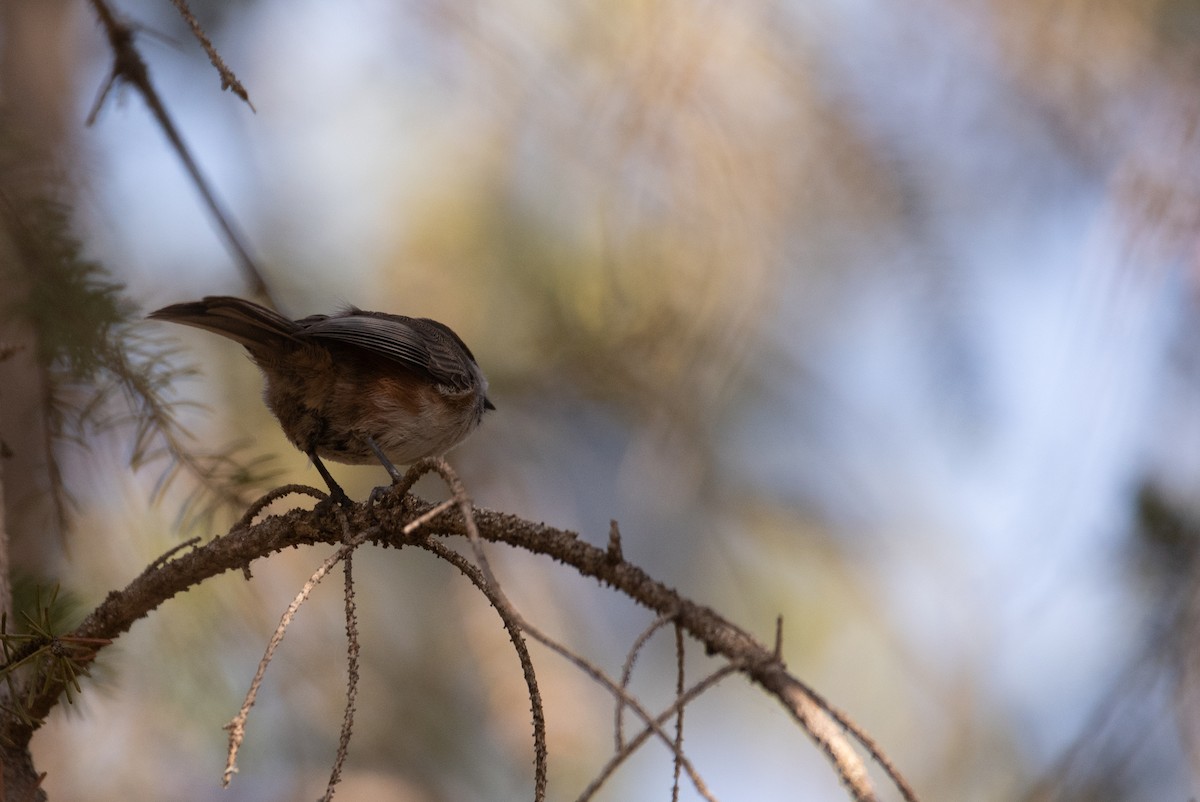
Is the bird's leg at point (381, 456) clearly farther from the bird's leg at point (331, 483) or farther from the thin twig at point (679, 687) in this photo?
the thin twig at point (679, 687)

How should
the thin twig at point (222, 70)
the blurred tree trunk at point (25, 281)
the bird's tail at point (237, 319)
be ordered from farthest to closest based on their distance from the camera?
the bird's tail at point (237, 319)
the blurred tree trunk at point (25, 281)
the thin twig at point (222, 70)

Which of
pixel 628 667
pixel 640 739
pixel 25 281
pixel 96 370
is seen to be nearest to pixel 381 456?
pixel 96 370

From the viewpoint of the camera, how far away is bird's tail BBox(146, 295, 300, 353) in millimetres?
2289

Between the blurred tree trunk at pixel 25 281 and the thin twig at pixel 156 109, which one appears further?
the thin twig at pixel 156 109

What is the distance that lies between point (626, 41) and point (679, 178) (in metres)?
0.55

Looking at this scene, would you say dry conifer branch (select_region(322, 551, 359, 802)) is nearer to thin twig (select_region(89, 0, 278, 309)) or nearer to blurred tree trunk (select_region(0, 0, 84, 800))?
blurred tree trunk (select_region(0, 0, 84, 800))

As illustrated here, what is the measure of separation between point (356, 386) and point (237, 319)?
563mm

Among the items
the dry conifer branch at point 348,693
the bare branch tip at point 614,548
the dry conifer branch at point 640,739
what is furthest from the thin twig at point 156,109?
the dry conifer branch at point 640,739

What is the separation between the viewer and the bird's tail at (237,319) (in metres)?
2.29

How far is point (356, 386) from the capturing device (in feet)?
10.4

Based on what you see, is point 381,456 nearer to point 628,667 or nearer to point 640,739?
point 628,667

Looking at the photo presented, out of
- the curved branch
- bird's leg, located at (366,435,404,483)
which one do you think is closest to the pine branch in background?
the curved branch

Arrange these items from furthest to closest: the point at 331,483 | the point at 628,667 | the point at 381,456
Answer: the point at 381,456 < the point at 331,483 < the point at 628,667

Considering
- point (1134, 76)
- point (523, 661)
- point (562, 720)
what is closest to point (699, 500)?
point (562, 720)
